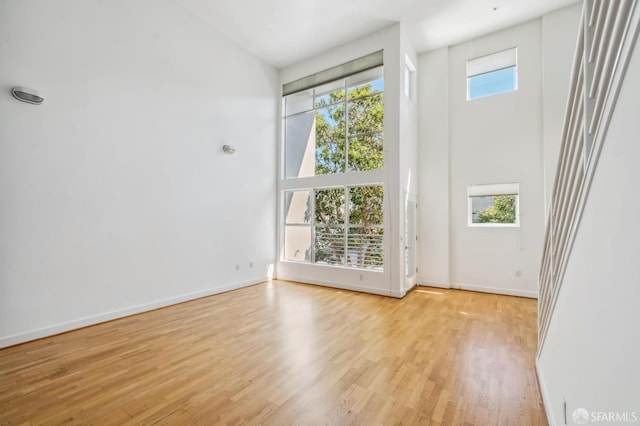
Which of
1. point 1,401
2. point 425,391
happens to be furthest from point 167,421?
point 425,391

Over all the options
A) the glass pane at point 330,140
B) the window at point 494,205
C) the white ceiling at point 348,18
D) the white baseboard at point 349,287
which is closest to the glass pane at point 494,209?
the window at point 494,205

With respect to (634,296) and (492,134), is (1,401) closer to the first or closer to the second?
(634,296)

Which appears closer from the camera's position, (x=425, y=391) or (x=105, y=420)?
(x=105, y=420)

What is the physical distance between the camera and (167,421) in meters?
1.93

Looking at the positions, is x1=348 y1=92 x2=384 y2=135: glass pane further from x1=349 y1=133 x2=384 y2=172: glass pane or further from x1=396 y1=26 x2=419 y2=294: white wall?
x1=396 y1=26 x2=419 y2=294: white wall

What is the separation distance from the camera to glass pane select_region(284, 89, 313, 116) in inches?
269

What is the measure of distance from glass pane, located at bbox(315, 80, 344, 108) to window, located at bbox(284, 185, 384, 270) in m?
2.03

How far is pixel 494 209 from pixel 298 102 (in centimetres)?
501

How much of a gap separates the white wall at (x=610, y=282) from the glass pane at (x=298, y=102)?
6.25 m

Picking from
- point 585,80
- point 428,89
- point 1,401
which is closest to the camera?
point 585,80

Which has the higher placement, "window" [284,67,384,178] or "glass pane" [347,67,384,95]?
"glass pane" [347,67,384,95]

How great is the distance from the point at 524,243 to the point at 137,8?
7.65m

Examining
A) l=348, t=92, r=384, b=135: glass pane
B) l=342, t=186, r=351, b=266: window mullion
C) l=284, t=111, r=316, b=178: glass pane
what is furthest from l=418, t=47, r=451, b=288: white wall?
l=284, t=111, r=316, b=178: glass pane

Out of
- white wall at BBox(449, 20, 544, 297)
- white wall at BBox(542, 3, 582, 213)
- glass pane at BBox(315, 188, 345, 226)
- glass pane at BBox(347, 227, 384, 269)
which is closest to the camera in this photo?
white wall at BBox(542, 3, 582, 213)
